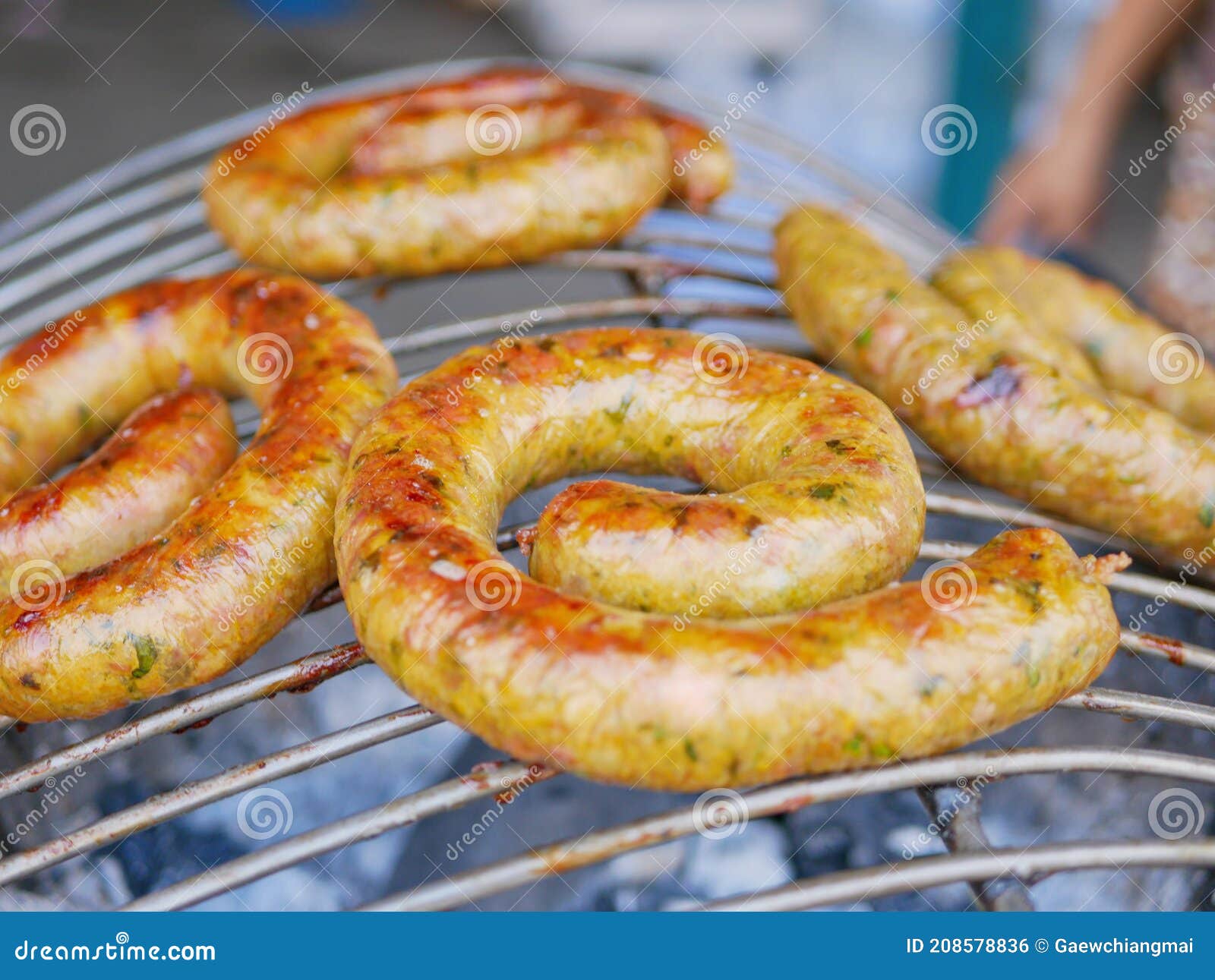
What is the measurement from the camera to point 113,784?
2.20 m

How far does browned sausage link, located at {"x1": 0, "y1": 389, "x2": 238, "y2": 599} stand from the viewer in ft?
5.53

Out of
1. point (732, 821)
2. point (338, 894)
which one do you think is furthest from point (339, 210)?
point (732, 821)

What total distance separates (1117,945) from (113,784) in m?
1.96

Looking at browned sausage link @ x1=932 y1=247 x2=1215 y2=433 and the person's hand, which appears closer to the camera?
browned sausage link @ x1=932 y1=247 x2=1215 y2=433

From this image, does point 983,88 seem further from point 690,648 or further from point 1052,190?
point 690,648

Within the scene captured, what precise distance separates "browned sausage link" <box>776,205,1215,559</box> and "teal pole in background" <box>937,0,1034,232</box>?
3.63 m

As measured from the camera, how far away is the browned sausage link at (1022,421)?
1817 mm

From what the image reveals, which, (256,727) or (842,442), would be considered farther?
(256,727)

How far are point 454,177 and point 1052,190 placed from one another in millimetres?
2399

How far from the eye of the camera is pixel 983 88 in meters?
5.23

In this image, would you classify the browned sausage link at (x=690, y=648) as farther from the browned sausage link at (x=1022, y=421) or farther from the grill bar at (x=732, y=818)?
the browned sausage link at (x=1022, y=421)

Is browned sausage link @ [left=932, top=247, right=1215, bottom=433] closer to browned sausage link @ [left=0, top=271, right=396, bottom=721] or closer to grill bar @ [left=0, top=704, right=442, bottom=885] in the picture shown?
browned sausage link @ [left=0, top=271, right=396, bottom=721]

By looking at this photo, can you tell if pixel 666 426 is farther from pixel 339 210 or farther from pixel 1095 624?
pixel 339 210

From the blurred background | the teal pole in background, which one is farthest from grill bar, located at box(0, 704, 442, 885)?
the teal pole in background
